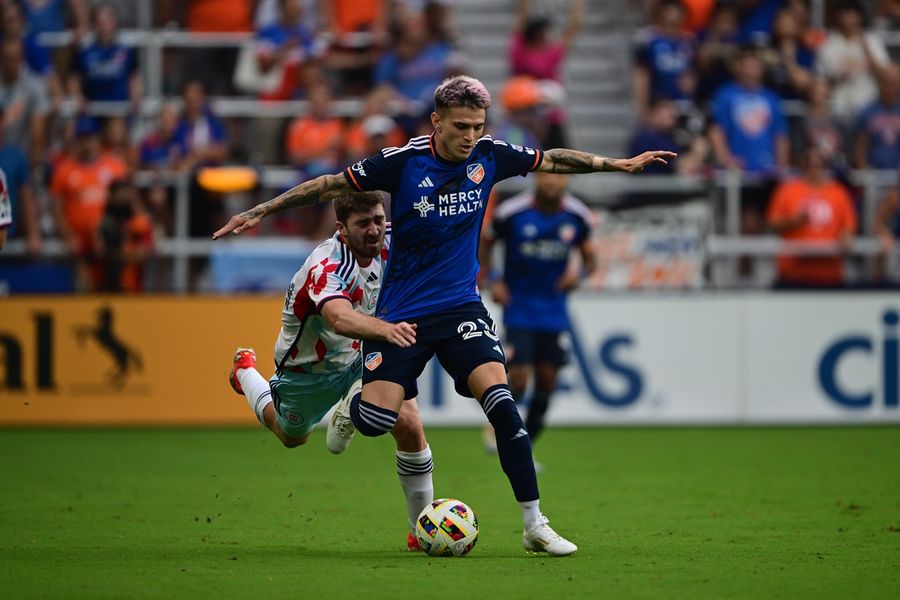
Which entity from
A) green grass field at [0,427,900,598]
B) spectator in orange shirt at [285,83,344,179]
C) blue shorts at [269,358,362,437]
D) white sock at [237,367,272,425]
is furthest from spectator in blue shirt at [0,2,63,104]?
blue shorts at [269,358,362,437]

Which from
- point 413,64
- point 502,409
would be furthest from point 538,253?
point 413,64

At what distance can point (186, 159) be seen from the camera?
17.5m

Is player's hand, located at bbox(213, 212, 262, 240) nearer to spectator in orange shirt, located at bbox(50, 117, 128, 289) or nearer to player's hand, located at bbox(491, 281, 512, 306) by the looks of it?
player's hand, located at bbox(491, 281, 512, 306)

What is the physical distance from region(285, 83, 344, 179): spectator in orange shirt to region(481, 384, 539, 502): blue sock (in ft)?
32.5

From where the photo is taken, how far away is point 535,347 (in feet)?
42.5

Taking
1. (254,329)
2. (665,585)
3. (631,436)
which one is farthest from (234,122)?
(665,585)

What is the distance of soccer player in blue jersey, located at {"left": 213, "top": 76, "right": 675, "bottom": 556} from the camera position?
770cm

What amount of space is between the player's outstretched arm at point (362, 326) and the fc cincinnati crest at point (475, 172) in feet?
2.85

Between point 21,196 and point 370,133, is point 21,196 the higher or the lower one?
the lower one

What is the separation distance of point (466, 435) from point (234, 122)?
17.5 feet

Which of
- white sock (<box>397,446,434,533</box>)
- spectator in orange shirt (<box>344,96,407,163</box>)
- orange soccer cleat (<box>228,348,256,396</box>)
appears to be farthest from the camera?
spectator in orange shirt (<box>344,96,407,163</box>)

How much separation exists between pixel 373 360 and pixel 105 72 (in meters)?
11.7

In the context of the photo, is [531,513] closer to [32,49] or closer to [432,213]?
[432,213]

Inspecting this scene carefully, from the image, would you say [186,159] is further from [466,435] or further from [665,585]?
[665,585]
